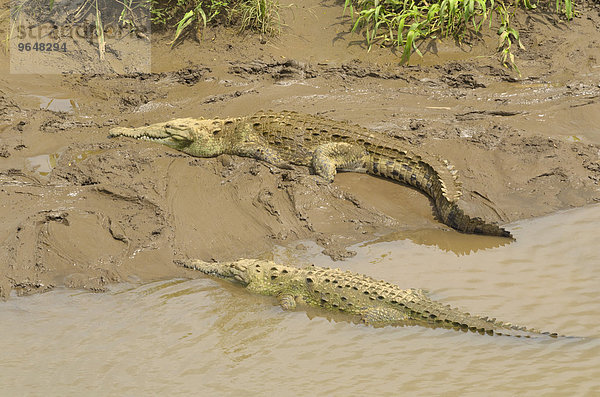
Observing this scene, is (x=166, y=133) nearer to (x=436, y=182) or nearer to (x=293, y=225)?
(x=293, y=225)

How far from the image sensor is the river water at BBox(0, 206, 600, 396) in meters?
3.90

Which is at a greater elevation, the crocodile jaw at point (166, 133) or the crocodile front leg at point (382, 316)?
the crocodile jaw at point (166, 133)

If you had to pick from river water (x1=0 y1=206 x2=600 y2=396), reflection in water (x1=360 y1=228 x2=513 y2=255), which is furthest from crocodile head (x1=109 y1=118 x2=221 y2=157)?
reflection in water (x1=360 y1=228 x2=513 y2=255)

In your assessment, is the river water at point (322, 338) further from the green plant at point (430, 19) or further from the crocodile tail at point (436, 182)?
the green plant at point (430, 19)

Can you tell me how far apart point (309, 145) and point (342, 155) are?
0.41m

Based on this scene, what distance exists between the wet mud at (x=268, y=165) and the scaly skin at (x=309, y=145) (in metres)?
0.17

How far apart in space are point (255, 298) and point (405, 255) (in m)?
1.46

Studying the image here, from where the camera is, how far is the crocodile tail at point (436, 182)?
5.61m

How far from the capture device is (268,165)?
22.2 ft

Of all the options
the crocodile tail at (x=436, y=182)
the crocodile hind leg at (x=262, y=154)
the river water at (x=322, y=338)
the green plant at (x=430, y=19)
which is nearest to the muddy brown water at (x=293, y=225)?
the river water at (x=322, y=338)

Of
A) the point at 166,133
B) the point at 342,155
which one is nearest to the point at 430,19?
the point at 342,155

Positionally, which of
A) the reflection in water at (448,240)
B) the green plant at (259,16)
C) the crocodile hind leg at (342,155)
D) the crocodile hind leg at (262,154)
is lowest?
the reflection in water at (448,240)

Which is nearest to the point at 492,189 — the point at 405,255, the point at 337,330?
the point at 405,255

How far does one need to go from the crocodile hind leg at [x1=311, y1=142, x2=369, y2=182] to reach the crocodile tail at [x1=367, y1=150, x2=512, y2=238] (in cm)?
11
